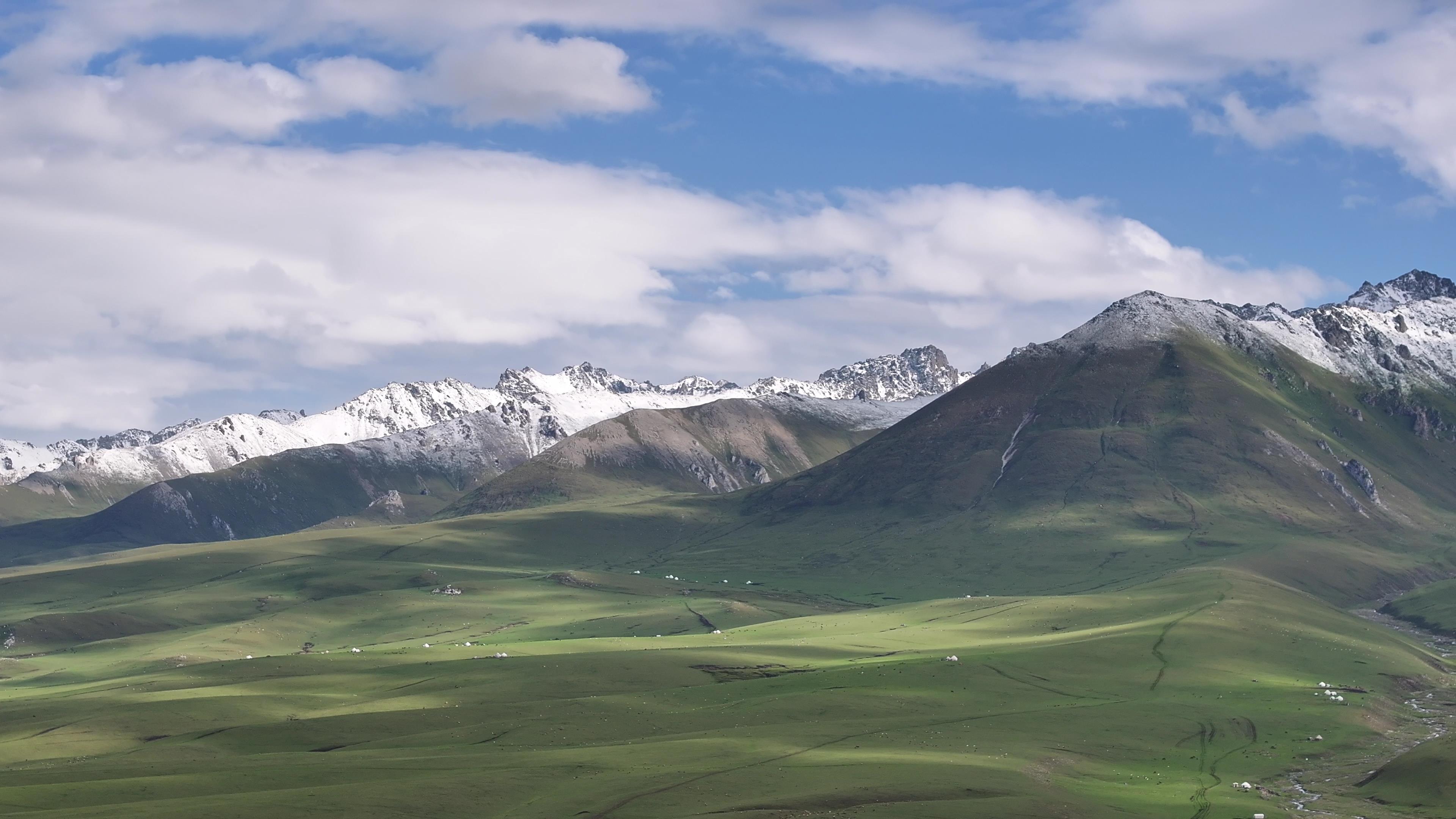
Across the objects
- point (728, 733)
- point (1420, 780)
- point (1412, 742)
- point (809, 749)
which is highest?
point (728, 733)

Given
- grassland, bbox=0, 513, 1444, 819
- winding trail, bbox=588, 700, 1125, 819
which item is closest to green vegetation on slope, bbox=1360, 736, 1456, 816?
grassland, bbox=0, 513, 1444, 819

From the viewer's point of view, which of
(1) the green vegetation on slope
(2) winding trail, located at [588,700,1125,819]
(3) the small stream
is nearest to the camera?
(2) winding trail, located at [588,700,1125,819]

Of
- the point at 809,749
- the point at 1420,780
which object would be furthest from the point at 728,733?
the point at 1420,780

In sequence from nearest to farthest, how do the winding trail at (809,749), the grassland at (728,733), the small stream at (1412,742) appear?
1. the winding trail at (809,749)
2. the grassland at (728,733)
3. the small stream at (1412,742)

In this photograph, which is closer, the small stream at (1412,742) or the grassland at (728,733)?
the grassland at (728,733)

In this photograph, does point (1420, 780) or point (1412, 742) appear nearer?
point (1420, 780)

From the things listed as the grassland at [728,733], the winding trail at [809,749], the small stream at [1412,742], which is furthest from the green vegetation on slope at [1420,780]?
the winding trail at [809,749]

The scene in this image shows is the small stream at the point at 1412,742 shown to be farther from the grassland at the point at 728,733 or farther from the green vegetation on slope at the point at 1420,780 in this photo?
the green vegetation on slope at the point at 1420,780

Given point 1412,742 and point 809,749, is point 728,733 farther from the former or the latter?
point 1412,742

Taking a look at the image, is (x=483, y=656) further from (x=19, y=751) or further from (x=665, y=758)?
(x=665, y=758)

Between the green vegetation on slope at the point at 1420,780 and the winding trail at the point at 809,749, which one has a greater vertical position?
the winding trail at the point at 809,749

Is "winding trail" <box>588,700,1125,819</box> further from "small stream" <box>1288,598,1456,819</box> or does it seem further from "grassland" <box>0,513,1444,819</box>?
"small stream" <box>1288,598,1456,819</box>

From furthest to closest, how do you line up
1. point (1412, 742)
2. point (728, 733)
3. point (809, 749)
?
point (1412, 742), point (728, 733), point (809, 749)

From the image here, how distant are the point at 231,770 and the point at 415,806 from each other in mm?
20988
